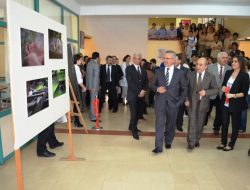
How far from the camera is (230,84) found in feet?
14.6

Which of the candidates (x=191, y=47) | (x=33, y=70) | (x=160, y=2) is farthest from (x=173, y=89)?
(x=191, y=47)

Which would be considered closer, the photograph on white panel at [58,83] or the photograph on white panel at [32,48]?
the photograph on white panel at [32,48]

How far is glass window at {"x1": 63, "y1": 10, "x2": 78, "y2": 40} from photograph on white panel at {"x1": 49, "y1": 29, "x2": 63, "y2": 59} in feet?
13.8

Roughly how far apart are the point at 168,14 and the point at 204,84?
4673 mm

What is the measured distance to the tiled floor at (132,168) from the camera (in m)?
3.35

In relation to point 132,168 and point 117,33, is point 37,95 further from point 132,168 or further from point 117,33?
point 117,33

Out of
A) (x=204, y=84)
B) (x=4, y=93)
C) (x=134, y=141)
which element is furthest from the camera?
(x=134, y=141)

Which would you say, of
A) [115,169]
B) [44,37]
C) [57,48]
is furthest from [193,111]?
[44,37]

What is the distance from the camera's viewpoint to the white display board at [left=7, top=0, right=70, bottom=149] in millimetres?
2254

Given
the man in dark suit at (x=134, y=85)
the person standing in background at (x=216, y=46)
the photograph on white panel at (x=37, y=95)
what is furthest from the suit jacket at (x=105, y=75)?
the person standing in background at (x=216, y=46)

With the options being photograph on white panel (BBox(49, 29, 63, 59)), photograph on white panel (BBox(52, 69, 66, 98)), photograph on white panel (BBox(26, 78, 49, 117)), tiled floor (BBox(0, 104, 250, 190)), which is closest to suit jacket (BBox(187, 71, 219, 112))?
tiled floor (BBox(0, 104, 250, 190))

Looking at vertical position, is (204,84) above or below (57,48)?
below

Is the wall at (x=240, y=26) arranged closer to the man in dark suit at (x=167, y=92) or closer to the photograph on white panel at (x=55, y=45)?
the man in dark suit at (x=167, y=92)

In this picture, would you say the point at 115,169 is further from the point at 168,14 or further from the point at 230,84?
the point at 168,14
